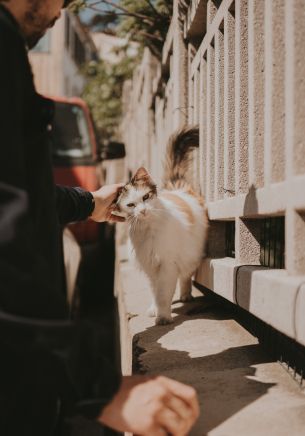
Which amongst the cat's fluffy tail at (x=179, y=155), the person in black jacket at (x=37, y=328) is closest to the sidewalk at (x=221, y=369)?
the person in black jacket at (x=37, y=328)

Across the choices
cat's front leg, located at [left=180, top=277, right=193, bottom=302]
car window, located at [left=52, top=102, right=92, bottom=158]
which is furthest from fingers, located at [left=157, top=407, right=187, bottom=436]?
car window, located at [left=52, top=102, right=92, bottom=158]

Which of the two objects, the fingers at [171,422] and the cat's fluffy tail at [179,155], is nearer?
the fingers at [171,422]

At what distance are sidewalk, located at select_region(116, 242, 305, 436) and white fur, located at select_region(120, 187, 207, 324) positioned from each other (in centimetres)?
23

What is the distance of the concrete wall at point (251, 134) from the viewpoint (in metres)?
1.22

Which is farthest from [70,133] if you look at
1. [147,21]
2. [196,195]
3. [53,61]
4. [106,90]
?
[53,61]

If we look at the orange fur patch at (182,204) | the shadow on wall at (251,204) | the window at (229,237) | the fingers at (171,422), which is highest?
the shadow on wall at (251,204)

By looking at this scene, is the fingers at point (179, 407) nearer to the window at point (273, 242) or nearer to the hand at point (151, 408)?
the hand at point (151, 408)

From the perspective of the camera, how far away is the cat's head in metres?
2.79

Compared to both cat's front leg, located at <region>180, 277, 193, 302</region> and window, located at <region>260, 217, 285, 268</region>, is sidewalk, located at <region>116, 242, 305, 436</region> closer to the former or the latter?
cat's front leg, located at <region>180, 277, 193, 302</region>

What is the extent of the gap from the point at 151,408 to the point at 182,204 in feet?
6.79

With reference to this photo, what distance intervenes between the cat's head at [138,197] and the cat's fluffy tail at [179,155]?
32 cm

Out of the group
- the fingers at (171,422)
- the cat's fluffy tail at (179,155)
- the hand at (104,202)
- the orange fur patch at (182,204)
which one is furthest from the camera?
the cat's fluffy tail at (179,155)

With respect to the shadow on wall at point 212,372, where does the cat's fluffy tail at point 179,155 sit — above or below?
above

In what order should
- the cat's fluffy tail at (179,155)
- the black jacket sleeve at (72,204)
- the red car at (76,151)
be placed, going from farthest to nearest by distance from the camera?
the red car at (76,151), the cat's fluffy tail at (179,155), the black jacket sleeve at (72,204)
